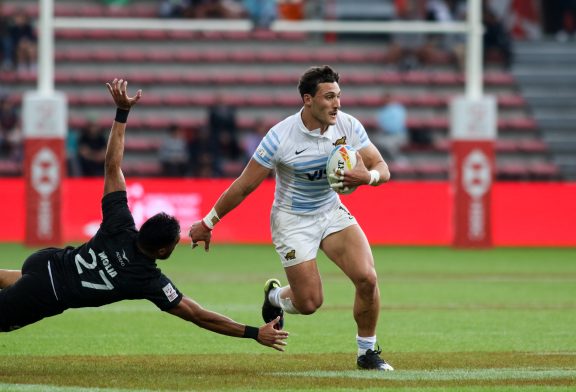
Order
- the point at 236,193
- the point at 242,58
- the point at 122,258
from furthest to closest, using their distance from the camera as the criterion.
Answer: the point at 242,58
the point at 236,193
the point at 122,258

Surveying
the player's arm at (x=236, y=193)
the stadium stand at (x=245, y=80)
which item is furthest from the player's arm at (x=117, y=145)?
the stadium stand at (x=245, y=80)

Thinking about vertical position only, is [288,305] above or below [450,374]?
above

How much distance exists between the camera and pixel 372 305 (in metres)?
10.4

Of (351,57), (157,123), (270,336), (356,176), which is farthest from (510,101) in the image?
(270,336)

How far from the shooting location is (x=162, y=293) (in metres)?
9.73

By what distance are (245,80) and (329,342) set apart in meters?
20.3

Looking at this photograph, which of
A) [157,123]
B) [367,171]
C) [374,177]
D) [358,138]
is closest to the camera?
[367,171]

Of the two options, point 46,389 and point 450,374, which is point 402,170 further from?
point 46,389

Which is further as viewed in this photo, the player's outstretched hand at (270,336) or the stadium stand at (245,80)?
the stadium stand at (245,80)

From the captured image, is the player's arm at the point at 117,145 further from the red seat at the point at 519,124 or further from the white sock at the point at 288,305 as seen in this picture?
the red seat at the point at 519,124

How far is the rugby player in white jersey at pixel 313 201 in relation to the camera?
34.3ft

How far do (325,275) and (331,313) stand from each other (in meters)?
5.05

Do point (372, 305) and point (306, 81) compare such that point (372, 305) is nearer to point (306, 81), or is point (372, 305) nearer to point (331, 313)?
point (306, 81)

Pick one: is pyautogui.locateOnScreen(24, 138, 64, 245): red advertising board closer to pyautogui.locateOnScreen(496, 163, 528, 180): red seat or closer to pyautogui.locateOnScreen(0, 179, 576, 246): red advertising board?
pyautogui.locateOnScreen(0, 179, 576, 246): red advertising board
